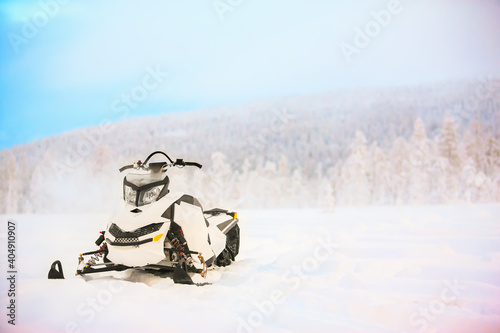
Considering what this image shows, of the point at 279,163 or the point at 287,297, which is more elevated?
the point at 279,163

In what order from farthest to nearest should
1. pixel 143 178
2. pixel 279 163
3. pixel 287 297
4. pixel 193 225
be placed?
pixel 279 163 → pixel 193 225 → pixel 143 178 → pixel 287 297

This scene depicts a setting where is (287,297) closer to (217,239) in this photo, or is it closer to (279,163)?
(217,239)

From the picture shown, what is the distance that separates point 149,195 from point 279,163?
49392 mm

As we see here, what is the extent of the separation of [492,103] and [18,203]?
62.6 m

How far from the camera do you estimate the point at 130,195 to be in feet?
13.5

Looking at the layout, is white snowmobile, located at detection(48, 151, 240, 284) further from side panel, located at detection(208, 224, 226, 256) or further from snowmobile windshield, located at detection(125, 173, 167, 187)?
side panel, located at detection(208, 224, 226, 256)

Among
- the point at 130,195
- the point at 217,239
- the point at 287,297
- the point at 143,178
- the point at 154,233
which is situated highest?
the point at 143,178

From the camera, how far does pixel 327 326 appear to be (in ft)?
9.50

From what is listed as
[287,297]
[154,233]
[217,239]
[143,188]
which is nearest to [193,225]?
[154,233]

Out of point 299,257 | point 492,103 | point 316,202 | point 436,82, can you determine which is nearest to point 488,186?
point 316,202

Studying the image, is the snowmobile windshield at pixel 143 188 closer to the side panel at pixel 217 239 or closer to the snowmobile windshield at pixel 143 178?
the snowmobile windshield at pixel 143 178

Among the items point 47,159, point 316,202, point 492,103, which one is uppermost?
point 492,103

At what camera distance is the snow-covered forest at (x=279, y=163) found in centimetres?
3331

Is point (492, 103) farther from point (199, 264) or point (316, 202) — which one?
point (199, 264)
